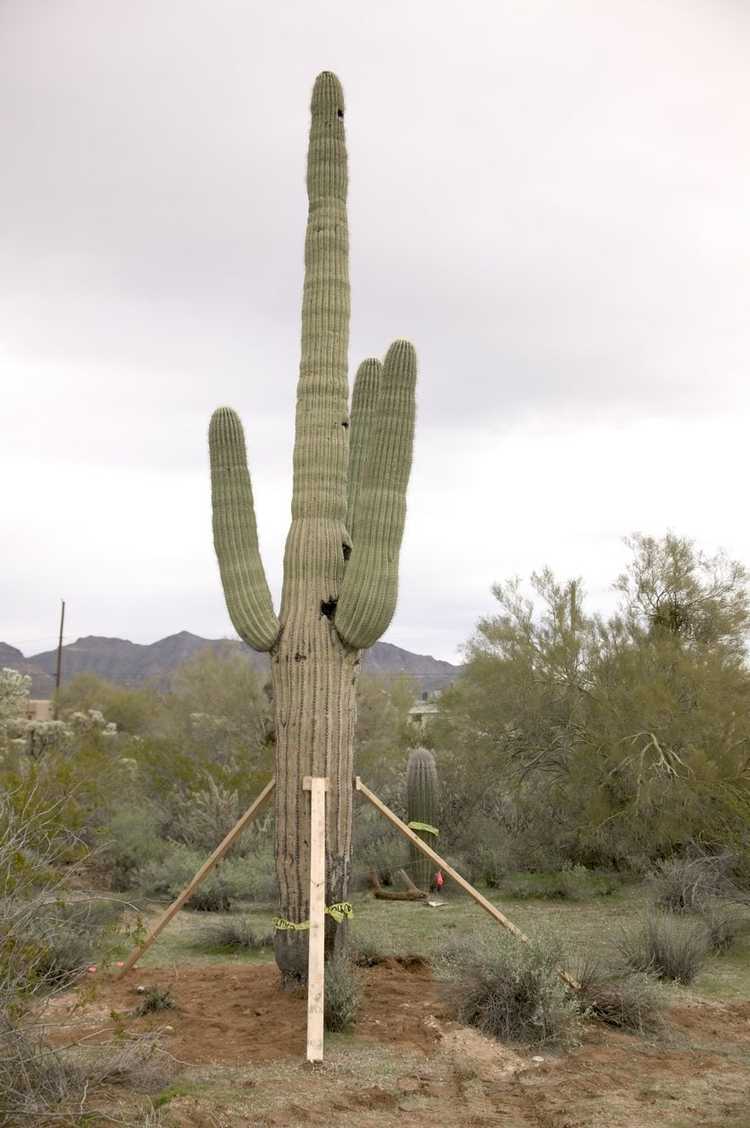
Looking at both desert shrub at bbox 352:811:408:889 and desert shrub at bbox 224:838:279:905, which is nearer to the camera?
desert shrub at bbox 224:838:279:905

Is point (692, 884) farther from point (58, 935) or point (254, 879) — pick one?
point (58, 935)

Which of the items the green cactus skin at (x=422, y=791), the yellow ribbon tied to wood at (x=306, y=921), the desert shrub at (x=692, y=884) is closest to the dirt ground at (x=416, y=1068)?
the yellow ribbon tied to wood at (x=306, y=921)

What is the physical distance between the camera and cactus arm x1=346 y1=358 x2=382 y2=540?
28.2 ft

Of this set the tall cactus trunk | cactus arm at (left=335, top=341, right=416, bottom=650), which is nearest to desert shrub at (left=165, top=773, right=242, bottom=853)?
the tall cactus trunk

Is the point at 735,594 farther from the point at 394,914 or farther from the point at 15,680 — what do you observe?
the point at 15,680

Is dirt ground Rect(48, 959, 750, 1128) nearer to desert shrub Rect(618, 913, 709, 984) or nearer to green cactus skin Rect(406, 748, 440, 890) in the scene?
desert shrub Rect(618, 913, 709, 984)

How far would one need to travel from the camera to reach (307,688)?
23.6 feet

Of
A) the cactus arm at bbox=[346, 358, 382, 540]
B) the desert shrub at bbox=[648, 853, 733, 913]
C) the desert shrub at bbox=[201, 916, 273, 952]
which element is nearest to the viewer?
the cactus arm at bbox=[346, 358, 382, 540]

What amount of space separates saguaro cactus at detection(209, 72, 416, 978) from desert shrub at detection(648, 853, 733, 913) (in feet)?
15.5

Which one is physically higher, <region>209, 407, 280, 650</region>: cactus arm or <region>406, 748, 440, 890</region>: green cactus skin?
<region>209, 407, 280, 650</region>: cactus arm

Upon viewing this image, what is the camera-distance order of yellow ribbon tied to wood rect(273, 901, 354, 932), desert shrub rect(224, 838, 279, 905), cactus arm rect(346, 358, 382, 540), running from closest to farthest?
yellow ribbon tied to wood rect(273, 901, 354, 932)
cactus arm rect(346, 358, 382, 540)
desert shrub rect(224, 838, 279, 905)

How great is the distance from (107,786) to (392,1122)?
33.9 ft

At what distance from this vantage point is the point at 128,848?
12602 mm

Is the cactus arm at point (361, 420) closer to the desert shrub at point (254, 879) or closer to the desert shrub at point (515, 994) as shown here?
the desert shrub at point (515, 994)
